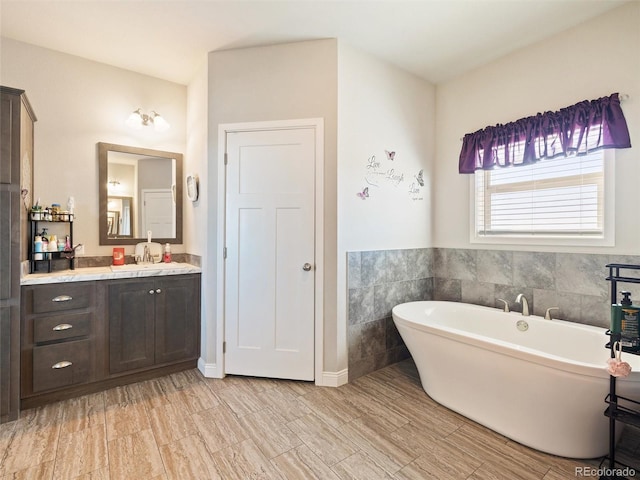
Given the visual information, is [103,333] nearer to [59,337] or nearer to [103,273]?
[59,337]

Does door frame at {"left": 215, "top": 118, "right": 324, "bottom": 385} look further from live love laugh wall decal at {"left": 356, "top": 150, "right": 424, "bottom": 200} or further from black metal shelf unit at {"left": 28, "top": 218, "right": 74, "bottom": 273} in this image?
black metal shelf unit at {"left": 28, "top": 218, "right": 74, "bottom": 273}

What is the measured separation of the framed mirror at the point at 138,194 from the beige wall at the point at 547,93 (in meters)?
2.74

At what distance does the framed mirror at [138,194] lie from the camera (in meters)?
2.87

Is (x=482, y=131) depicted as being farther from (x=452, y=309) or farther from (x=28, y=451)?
(x=28, y=451)

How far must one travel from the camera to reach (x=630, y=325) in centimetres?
148

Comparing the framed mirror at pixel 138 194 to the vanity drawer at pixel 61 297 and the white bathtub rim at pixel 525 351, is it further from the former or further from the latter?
the white bathtub rim at pixel 525 351

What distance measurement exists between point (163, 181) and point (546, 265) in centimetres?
355

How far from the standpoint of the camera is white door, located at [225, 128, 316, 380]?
254 centimetres

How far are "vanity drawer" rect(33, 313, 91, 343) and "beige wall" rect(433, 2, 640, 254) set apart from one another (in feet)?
10.5

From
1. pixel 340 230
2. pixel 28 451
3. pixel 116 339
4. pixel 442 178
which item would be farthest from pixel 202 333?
pixel 442 178

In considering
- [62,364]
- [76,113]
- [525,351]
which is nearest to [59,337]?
[62,364]

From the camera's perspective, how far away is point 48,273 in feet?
7.88

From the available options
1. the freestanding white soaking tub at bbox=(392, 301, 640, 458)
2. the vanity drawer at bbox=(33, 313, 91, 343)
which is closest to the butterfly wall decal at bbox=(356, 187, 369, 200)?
the freestanding white soaking tub at bbox=(392, 301, 640, 458)

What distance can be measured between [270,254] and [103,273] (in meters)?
1.30
